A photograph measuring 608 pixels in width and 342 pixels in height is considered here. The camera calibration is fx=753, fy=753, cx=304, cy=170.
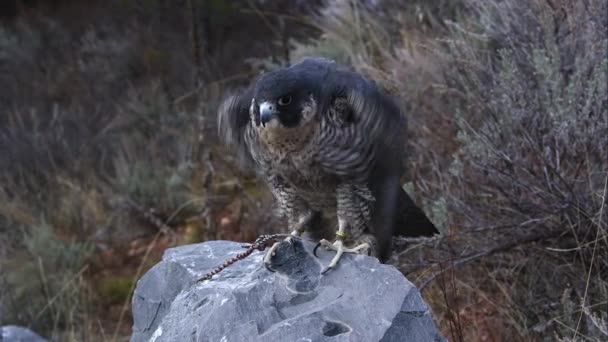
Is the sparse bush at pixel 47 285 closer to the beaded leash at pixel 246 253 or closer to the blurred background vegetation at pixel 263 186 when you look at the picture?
the blurred background vegetation at pixel 263 186

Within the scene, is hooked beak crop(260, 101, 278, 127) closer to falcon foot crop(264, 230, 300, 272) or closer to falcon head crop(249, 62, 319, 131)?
falcon head crop(249, 62, 319, 131)

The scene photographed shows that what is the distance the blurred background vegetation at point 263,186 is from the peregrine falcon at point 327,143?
0.42m

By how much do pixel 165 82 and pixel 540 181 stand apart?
5.10m

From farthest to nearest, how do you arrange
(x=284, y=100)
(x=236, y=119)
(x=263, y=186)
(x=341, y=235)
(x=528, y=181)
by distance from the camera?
(x=263, y=186), (x=528, y=181), (x=236, y=119), (x=341, y=235), (x=284, y=100)

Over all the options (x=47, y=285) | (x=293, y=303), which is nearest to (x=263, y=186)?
(x=47, y=285)

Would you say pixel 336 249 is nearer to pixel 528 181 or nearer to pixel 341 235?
pixel 341 235

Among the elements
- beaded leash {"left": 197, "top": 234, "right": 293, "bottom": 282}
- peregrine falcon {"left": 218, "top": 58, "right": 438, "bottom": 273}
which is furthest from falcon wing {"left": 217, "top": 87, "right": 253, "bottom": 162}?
beaded leash {"left": 197, "top": 234, "right": 293, "bottom": 282}

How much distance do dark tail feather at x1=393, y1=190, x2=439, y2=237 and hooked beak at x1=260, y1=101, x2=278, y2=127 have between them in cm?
67

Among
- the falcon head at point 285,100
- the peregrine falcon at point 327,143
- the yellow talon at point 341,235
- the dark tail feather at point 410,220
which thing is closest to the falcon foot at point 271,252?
the peregrine falcon at point 327,143

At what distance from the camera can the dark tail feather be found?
2727mm

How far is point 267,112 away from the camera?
2.24 m

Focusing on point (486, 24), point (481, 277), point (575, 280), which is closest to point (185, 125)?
point (486, 24)

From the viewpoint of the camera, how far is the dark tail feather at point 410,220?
8.95 ft

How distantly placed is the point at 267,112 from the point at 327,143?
225 millimetres
